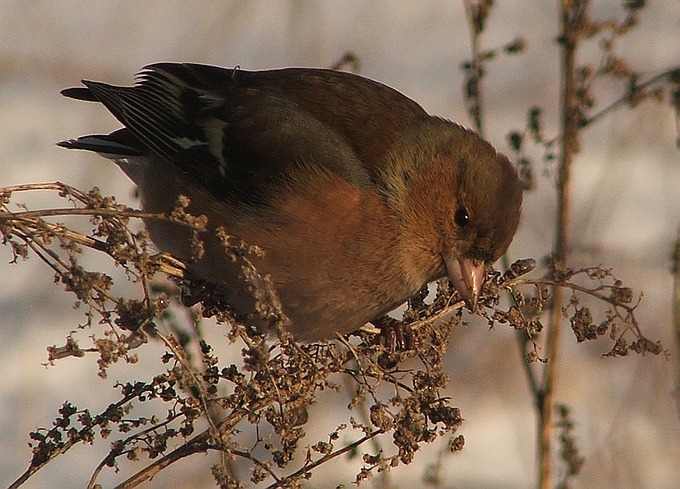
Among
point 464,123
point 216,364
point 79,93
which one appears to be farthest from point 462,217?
point 464,123

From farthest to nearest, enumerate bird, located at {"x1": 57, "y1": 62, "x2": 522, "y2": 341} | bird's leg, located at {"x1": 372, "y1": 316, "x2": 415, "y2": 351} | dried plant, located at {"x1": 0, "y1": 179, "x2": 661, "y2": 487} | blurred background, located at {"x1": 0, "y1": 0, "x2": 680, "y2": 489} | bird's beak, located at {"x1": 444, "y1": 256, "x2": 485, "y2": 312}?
1. blurred background, located at {"x1": 0, "y1": 0, "x2": 680, "y2": 489}
2. bird, located at {"x1": 57, "y1": 62, "x2": 522, "y2": 341}
3. bird's beak, located at {"x1": 444, "y1": 256, "x2": 485, "y2": 312}
4. bird's leg, located at {"x1": 372, "y1": 316, "x2": 415, "y2": 351}
5. dried plant, located at {"x1": 0, "y1": 179, "x2": 661, "y2": 487}

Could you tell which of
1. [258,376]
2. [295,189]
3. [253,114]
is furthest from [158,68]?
[258,376]

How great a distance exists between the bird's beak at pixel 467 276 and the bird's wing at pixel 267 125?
344 mm

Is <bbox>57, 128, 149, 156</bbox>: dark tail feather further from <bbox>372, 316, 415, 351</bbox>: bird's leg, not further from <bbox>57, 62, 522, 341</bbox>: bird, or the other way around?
<bbox>372, 316, 415, 351</bbox>: bird's leg

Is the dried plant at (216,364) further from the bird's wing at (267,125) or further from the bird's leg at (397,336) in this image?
the bird's wing at (267,125)

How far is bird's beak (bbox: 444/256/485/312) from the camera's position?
286cm

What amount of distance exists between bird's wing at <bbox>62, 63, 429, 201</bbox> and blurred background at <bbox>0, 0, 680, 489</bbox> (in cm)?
121

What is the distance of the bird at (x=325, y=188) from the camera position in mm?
3041

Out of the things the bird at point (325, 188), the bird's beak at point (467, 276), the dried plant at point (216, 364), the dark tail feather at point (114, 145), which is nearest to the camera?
the dried plant at point (216, 364)

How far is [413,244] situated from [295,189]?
366mm

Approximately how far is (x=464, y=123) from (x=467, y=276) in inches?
135

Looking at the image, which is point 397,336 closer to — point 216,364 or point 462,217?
point 216,364

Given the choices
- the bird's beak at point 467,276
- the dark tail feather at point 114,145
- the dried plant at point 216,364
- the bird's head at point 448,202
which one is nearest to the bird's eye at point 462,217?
the bird's head at point 448,202

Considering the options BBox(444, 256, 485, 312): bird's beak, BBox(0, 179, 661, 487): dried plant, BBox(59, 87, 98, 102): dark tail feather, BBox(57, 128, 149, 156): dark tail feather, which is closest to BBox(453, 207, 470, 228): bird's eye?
BBox(444, 256, 485, 312): bird's beak
